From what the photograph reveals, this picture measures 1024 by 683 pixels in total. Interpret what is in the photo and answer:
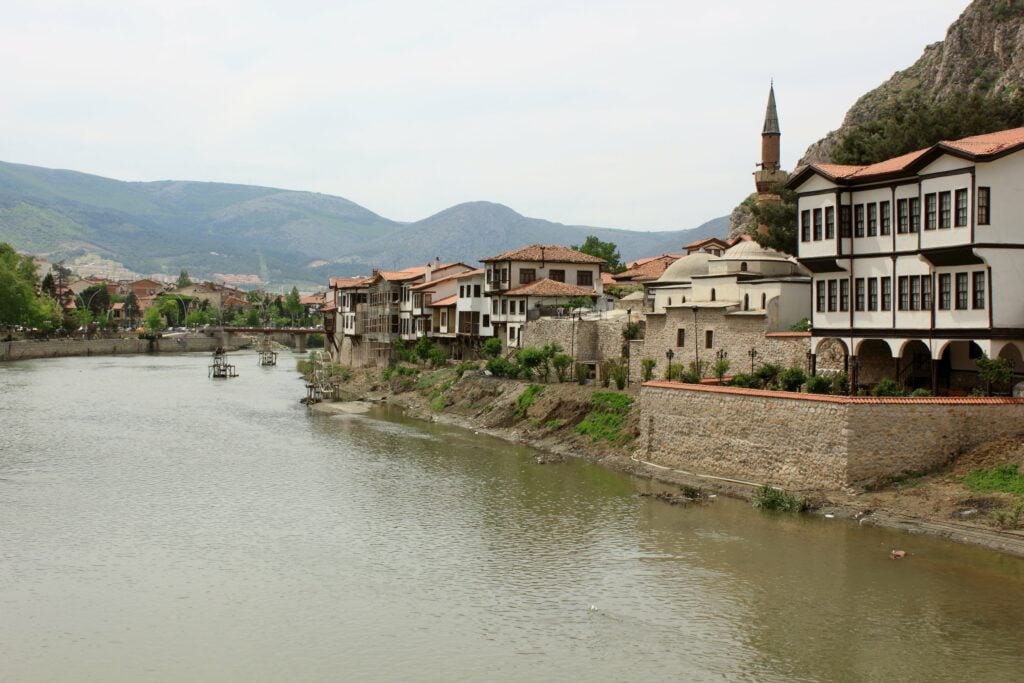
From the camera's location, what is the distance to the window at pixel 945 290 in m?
34.0

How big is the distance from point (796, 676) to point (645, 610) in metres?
4.32

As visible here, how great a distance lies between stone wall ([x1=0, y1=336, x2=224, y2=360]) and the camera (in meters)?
115

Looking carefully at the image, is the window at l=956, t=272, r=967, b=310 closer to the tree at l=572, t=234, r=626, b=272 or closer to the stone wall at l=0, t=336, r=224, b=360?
the tree at l=572, t=234, r=626, b=272

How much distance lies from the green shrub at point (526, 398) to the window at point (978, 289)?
2279cm

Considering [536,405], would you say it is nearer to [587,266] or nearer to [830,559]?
[587,266]

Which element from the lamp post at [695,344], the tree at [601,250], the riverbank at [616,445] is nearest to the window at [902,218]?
the riverbank at [616,445]

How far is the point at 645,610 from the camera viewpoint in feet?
77.3

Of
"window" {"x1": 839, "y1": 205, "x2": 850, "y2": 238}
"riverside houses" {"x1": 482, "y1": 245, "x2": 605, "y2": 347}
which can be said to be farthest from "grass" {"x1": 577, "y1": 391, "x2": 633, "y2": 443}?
"riverside houses" {"x1": 482, "y1": 245, "x2": 605, "y2": 347}

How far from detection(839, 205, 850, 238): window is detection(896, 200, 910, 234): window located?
7.02 ft

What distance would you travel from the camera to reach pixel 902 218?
35.5 meters

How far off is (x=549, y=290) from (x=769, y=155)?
1868 centimetres

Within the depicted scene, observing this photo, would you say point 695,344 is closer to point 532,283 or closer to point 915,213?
point 915,213

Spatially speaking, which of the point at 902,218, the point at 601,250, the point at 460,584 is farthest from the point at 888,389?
the point at 601,250

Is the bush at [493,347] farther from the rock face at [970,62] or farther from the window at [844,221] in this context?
the rock face at [970,62]
